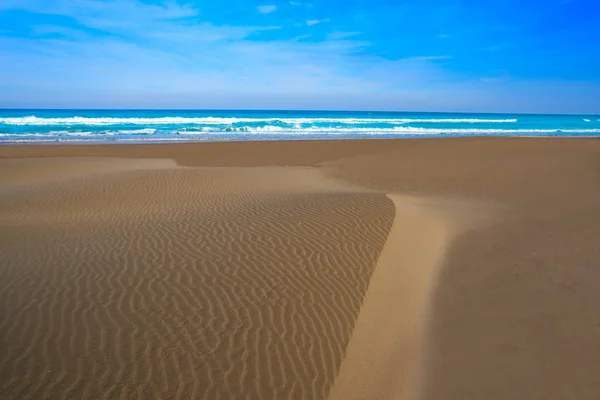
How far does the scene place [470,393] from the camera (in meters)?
3.94

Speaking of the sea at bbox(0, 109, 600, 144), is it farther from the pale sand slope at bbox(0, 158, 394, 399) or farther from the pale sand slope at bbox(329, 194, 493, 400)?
the pale sand slope at bbox(329, 194, 493, 400)

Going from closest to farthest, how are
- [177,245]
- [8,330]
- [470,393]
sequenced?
[470,393]
[8,330]
[177,245]

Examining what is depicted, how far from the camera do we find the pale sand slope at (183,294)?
13.5ft

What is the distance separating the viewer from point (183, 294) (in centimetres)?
571

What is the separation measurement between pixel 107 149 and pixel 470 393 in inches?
1000

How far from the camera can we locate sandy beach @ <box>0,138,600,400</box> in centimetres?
412

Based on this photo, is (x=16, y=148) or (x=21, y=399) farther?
(x=16, y=148)

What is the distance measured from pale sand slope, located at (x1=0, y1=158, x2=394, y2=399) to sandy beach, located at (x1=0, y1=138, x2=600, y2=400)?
24 mm

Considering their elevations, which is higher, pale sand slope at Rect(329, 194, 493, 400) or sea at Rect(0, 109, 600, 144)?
sea at Rect(0, 109, 600, 144)

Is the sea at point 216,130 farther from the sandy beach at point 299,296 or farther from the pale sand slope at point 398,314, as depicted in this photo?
the pale sand slope at point 398,314

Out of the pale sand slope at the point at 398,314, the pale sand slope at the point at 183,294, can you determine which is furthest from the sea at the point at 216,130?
the pale sand slope at the point at 398,314

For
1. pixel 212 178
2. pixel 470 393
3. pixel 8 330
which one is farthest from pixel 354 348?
pixel 212 178

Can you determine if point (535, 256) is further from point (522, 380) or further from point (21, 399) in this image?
point (21, 399)

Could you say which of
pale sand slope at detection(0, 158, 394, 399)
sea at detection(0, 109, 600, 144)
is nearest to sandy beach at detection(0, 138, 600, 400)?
pale sand slope at detection(0, 158, 394, 399)
